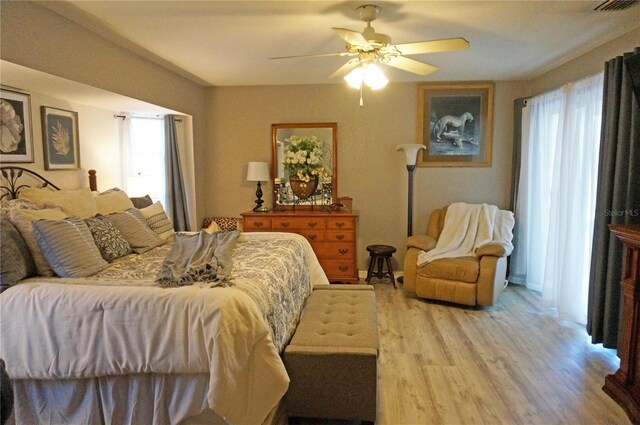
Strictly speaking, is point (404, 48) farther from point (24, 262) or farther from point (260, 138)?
point (260, 138)

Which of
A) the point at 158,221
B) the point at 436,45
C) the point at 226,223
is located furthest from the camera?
the point at 226,223

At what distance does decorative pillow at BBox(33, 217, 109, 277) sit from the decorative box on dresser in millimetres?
2470

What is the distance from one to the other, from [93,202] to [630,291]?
3725 millimetres

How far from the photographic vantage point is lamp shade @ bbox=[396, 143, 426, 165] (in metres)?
4.74

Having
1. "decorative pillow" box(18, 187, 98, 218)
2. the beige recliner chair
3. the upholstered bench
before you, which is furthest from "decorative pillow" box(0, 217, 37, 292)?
the beige recliner chair

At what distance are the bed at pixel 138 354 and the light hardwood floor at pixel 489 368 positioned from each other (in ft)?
2.28

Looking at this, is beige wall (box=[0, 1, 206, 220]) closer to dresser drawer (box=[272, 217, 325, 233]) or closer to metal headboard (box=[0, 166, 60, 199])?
metal headboard (box=[0, 166, 60, 199])

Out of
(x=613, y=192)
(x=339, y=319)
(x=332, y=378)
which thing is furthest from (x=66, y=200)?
(x=613, y=192)

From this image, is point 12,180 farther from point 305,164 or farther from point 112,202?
point 305,164

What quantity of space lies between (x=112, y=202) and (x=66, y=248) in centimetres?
107

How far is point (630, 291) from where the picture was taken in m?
2.48

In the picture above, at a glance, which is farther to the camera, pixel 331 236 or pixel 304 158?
pixel 304 158

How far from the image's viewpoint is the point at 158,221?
143 inches

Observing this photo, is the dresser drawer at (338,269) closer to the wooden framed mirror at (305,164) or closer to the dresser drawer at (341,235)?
the dresser drawer at (341,235)
